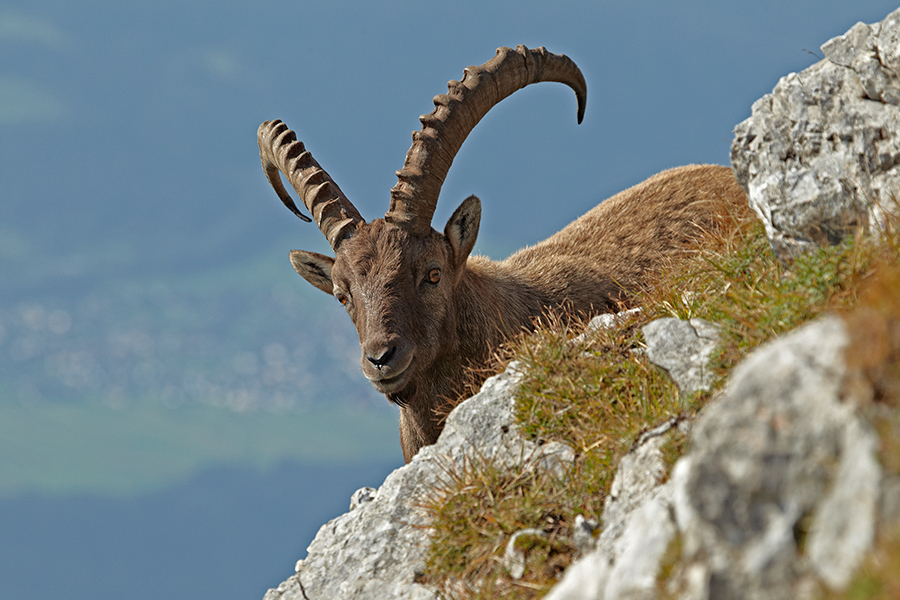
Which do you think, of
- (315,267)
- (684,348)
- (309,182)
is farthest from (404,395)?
(684,348)

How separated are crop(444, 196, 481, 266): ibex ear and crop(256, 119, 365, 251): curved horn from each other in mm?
1056

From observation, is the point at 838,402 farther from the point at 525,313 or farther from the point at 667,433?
the point at 525,313

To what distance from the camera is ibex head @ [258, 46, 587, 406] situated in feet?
25.2

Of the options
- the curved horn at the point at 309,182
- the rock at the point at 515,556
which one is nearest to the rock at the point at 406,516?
the rock at the point at 515,556

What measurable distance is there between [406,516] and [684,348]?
2625 millimetres

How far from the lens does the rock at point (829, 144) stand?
19.2 feet

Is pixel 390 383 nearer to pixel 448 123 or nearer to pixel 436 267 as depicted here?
pixel 436 267

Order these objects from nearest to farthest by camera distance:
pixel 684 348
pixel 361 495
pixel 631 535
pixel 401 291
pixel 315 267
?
pixel 631 535 → pixel 684 348 → pixel 401 291 → pixel 361 495 → pixel 315 267

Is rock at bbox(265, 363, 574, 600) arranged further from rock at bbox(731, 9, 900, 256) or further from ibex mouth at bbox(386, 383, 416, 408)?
rock at bbox(731, 9, 900, 256)

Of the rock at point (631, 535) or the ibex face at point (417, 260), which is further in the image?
the ibex face at point (417, 260)

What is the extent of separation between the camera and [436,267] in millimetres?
8125

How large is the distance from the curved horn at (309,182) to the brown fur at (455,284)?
1.08ft

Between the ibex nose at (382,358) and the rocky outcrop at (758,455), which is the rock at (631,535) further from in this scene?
the ibex nose at (382,358)

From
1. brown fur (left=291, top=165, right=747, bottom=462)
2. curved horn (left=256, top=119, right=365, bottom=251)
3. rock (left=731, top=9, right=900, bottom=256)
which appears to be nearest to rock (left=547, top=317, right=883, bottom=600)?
rock (left=731, top=9, right=900, bottom=256)
